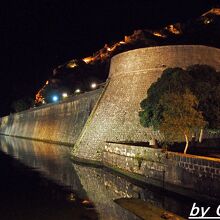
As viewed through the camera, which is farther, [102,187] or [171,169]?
[102,187]

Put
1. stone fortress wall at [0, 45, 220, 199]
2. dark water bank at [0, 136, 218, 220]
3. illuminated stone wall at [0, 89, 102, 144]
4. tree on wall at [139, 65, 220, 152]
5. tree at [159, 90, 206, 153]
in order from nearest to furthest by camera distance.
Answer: dark water bank at [0, 136, 218, 220], stone fortress wall at [0, 45, 220, 199], tree at [159, 90, 206, 153], tree on wall at [139, 65, 220, 152], illuminated stone wall at [0, 89, 102, 144]

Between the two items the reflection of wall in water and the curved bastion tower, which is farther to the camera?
the curved bastion tower

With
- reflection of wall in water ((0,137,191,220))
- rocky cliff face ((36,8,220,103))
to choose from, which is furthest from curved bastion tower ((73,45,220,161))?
rocky cliff face ((36,8,220,103))

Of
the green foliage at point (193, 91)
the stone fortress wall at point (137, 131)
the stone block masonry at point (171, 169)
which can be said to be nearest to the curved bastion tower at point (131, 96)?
the stone fortress wall at point (137, 131)

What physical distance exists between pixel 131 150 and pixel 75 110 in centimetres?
1988

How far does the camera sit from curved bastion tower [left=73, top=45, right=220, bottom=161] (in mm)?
20955

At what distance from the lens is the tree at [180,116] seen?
45.0ft

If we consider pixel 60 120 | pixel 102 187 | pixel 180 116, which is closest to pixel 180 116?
pixel 180 116

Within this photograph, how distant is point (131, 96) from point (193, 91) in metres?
6.71

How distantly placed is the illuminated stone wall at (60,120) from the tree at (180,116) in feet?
48.5

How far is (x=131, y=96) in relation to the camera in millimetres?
22109

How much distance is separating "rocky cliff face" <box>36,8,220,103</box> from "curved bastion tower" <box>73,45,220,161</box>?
49329 mm

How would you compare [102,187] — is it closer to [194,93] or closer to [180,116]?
[180,116]

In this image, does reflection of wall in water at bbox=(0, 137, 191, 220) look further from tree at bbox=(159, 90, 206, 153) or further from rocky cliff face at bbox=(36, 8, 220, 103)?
rocky cliff face at bbox=(36, 8, 220, 103)
